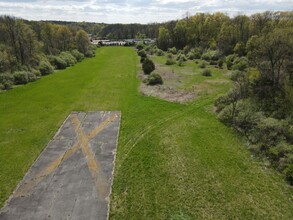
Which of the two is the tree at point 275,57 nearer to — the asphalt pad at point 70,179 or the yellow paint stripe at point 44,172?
the asphalt pad at point 70,179

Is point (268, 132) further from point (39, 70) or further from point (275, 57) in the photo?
point (39, 70)

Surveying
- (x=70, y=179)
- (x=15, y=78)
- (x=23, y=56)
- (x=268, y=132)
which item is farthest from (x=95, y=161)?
(x=23, y=56)

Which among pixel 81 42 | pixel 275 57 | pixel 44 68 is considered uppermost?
pixel 275 57

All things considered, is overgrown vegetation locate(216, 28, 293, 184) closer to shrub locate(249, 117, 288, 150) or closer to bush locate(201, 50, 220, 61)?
shrub locate(249, 117, 288, 150)

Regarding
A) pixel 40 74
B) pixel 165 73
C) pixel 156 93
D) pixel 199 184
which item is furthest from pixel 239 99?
pixel 40 74

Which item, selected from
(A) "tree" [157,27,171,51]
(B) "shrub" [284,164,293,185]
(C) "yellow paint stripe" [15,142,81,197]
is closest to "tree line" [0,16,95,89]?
(C) "yellow paint stripe" [15,142,81,197]

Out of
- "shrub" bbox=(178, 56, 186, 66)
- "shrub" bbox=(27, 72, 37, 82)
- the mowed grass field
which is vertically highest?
"shrub" bbox=(178, 56, 186, 66)
